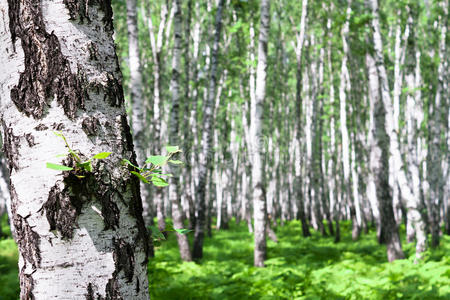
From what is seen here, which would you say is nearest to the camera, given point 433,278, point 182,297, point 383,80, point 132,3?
point 433,278

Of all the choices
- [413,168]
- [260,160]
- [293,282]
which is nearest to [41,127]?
[293,282]

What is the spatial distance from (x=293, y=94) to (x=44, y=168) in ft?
85.2

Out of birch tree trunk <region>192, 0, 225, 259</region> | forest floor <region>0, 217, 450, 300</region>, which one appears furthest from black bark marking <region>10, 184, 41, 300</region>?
birch tree trunk <region>192, 0, 225, 259</region>

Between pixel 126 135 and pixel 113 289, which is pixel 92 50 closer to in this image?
pixel 126 135

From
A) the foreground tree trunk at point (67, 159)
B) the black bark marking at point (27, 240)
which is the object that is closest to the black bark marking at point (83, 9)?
the foreground tree trunk at point (67, 159)

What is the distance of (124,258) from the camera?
103cm

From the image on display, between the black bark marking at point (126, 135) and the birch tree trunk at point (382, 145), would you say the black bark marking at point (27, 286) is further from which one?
the birch tree trunk at point (382, 145)

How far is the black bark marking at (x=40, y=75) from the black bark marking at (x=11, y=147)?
0.27 feet

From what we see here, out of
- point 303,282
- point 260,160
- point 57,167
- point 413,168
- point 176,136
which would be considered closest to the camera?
point 57,167

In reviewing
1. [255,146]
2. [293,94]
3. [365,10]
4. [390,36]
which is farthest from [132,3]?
[293,94]

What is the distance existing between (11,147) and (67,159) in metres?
0.20

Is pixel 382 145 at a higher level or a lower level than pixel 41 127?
lower

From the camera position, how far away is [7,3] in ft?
3.49

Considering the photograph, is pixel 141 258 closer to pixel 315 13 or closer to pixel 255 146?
pixel 255 146
